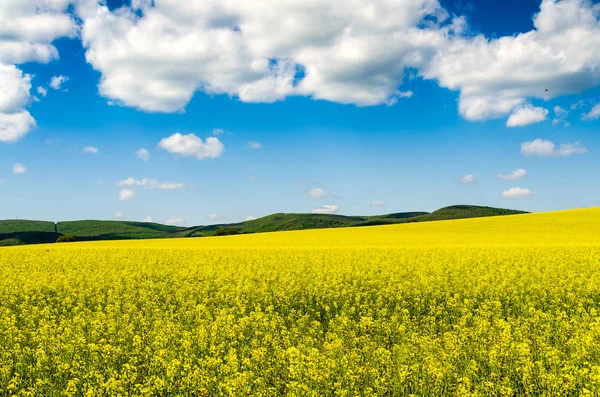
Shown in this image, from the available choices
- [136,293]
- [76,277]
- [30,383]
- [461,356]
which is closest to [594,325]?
[461,356]

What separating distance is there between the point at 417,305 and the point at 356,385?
574 cm

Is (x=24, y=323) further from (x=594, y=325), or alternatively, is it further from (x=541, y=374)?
(x=594, y=325)

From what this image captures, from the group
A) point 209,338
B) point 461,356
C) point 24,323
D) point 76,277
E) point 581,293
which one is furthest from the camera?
point 76,277

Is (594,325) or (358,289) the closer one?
(594,325)

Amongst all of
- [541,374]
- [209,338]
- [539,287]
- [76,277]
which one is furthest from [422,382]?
[76,277]

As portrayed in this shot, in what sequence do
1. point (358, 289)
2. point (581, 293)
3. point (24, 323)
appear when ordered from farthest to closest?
1. point (358, 289)
2. point (581, 293)
3. point (24, 323)

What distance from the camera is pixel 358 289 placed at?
1430cm

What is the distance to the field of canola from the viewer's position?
7.03 metres

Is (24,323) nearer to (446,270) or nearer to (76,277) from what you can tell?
(76,277)

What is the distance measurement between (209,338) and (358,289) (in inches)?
244

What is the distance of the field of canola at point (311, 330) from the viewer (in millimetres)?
7027

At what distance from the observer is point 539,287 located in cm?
1359

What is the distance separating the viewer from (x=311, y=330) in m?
9.52

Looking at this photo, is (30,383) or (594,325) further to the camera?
(594,325)
